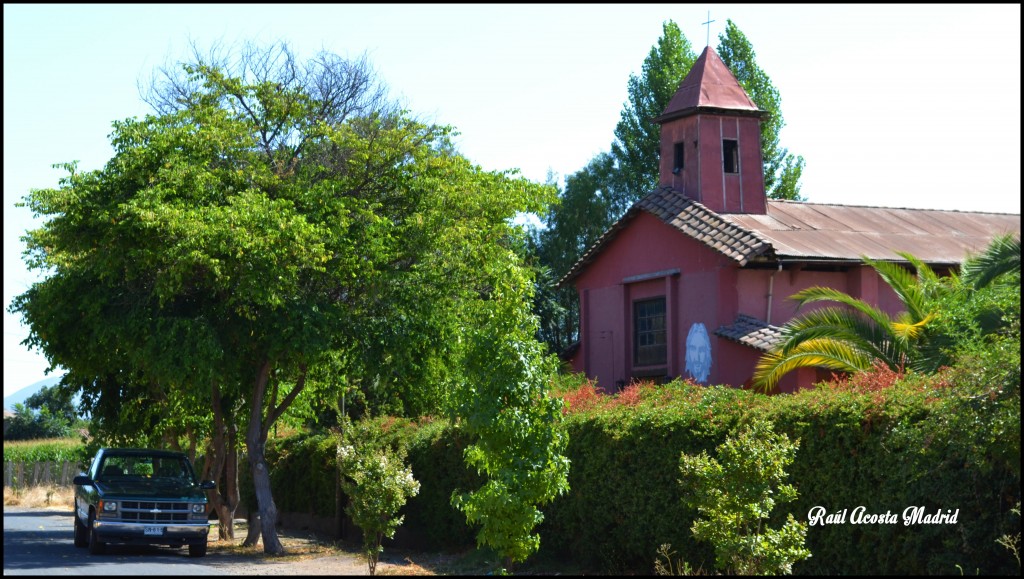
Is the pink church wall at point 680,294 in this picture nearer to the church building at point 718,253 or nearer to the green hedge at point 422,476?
the church building at point 718,253

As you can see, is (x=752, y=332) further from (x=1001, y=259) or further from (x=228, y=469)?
(x=1001, y=259)

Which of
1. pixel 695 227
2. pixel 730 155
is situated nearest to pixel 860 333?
pixel 695 227

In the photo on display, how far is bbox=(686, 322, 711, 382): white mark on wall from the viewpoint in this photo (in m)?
25.5

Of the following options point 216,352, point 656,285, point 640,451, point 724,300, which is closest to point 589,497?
point 640,451

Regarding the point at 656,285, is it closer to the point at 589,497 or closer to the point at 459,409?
the point at 589,497

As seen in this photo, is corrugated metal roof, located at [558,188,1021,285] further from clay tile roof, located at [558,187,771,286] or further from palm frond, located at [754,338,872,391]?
palm frond, located at [754,338,872,391]

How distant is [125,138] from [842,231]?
17999 mm

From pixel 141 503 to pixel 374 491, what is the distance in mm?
4552

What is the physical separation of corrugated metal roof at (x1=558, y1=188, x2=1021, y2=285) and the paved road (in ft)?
44.3

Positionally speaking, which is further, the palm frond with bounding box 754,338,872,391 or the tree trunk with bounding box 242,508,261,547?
the tree trunk with bounding box 242,508,261,547

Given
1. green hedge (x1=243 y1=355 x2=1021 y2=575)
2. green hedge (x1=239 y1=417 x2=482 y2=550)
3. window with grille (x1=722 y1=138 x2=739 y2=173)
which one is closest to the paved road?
green hedge (x1=239 y1=417 x2=482 y2=550)

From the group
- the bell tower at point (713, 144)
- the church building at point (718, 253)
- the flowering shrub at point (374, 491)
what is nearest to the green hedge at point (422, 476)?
the flowering shrub at point (374, 491)

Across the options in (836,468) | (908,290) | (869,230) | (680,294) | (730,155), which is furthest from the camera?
(730,155)

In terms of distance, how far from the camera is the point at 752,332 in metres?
24.1
